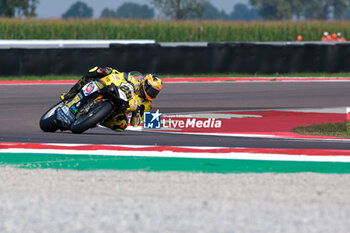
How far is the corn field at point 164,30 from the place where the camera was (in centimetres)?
3753

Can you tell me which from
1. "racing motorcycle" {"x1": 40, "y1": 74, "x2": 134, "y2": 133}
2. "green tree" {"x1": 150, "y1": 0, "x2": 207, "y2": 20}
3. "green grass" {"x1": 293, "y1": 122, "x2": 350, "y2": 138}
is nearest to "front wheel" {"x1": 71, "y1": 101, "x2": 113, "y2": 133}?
"racing motorcycle" {"x1": 40, "y1": 74, "x2": 134, "y2": 133}

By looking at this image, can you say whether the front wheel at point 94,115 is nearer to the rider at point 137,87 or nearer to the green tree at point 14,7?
the rider at point 137,87

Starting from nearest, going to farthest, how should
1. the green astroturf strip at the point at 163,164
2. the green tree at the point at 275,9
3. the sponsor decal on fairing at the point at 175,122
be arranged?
the green astroturf strip at the point at 163,164 < the sponsor decal on fairing at the point at 175,122 < the green tree at the point at 275,9

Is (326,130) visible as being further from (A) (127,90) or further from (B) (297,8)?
(B) (297,8)

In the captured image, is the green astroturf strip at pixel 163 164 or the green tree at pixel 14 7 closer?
the green astroturf strip at pixel 163 164

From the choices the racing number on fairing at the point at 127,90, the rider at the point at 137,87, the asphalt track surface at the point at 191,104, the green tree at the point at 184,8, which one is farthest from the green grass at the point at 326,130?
the green tree at the point at 184,8

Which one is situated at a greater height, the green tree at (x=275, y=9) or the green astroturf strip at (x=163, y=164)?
the green astroturf strip at (x=163, y=164)

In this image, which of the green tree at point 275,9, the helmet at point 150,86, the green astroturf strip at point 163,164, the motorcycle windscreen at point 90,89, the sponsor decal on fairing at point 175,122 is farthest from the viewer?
the green tree at point 275,9

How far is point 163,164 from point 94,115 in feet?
5.96

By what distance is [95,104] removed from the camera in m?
10.5

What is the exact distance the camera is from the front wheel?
33.7 ft

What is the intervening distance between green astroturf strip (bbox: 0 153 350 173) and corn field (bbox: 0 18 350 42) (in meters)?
29.1

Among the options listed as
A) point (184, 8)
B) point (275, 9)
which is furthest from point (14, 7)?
point (275, 9)

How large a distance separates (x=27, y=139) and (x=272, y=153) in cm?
360
